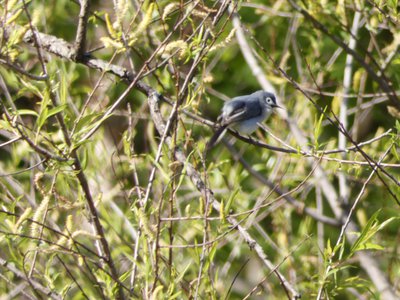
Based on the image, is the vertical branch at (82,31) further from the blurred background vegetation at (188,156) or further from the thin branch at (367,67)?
the thin branch at (367,67)

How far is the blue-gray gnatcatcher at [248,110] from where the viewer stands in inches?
178

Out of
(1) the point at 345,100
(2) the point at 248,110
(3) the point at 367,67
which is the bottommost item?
(1) the point at 345,100

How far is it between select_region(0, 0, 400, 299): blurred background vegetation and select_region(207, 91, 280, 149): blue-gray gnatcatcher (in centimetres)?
17

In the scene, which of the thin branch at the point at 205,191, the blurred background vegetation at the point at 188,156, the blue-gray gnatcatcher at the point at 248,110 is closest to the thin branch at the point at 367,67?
the blurred background vegetation at the point at 188,156

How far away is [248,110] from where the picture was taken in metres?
4.73

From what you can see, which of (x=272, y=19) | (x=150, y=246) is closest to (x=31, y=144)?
(x=150, y=246)

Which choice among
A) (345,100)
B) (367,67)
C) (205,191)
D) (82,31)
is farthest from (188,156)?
(345,100)

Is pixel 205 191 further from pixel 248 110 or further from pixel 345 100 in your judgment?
pixel 345 100

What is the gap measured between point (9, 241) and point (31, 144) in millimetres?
626

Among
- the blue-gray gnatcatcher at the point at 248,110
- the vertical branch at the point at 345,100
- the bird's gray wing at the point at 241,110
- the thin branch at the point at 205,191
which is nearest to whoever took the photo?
the thin branch at the point at 205,191

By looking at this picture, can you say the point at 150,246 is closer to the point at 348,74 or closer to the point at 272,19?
the point at 348,74

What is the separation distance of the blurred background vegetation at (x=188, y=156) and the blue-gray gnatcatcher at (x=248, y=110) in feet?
0.55

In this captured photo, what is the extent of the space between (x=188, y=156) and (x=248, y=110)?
7.27 ft

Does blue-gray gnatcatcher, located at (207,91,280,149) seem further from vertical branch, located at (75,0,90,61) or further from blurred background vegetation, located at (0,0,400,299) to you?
vertical branch, located at (75,0,90,61)
